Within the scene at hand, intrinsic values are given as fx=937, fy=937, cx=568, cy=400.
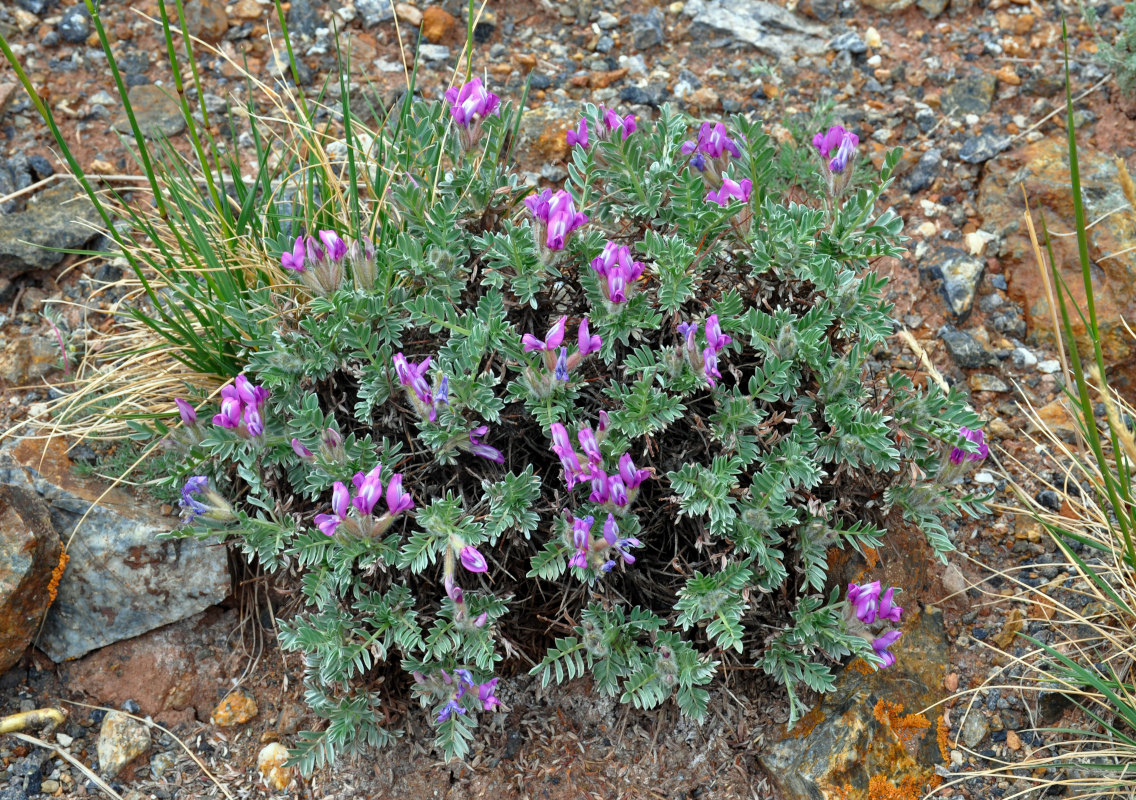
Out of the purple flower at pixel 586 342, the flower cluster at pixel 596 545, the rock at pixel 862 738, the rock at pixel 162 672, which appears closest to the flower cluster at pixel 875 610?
the rock at pixel 862 738

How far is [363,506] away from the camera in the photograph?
232 cm

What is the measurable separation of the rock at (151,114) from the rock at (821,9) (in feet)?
9.93

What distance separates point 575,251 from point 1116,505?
1534mm

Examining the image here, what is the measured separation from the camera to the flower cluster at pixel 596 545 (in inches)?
91.9

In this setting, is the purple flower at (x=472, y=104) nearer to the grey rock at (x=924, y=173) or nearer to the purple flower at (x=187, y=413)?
the purple flower at (x=187, y=413)

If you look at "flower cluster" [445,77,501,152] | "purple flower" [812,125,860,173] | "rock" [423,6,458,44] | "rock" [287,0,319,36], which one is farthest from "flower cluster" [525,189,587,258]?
"rock" [287,0,319,36]

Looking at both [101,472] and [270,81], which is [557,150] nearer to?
[270,81]

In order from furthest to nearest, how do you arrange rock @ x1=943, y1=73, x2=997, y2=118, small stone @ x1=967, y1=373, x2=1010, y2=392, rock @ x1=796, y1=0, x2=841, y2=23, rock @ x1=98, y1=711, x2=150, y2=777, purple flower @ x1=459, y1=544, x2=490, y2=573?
1. rock @ x1=796, y1=0, x2=841, y2=23
2. rock @ x1=943, y1=73, x2=997, y2=118
3. small stone @ x1=967, y1=373, x2=1010, y2=392
4. rock @ x1=98, y1=711, x2=150, y2=777
5. purple flower @ x1=459, y1=544, x2=490, y2=573

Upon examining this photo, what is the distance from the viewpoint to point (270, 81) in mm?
4379

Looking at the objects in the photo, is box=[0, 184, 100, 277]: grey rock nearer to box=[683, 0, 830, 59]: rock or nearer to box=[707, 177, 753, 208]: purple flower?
box=[707, 177, 753, 208]: purple flower

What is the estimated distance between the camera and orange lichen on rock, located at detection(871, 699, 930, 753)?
8.66ft

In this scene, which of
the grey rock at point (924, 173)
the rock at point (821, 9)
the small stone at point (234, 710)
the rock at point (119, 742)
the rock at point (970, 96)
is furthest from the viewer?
the rock at point (821, 9)

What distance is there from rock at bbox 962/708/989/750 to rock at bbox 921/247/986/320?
1.54m

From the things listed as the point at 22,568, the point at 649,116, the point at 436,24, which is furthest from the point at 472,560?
the point at 436,24
